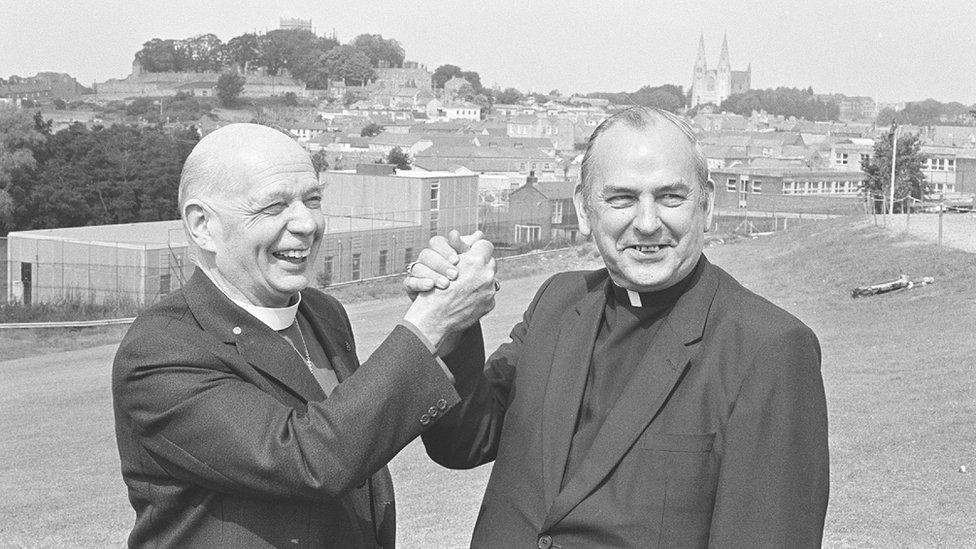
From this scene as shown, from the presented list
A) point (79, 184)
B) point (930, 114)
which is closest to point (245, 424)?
point (79, 184)

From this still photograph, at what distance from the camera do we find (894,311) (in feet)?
55.6

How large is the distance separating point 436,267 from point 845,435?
692 centimetres

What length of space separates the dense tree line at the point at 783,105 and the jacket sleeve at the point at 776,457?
595 ft

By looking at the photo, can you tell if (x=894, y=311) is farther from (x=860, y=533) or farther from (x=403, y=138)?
(x=403, y=138)

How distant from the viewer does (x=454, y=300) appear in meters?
2.23

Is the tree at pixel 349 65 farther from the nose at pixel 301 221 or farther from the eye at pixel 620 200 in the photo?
the eye at pixel 620 200

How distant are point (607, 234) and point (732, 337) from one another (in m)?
0.31

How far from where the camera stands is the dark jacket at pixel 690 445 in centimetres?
203

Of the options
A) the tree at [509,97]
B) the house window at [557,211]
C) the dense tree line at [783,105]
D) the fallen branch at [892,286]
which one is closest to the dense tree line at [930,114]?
the dense tree line at [783,105]

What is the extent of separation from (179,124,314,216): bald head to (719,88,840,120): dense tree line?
18134 cm

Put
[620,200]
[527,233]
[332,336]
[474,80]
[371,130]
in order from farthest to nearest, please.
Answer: [474,80] < [371,130] < [527,233] < [332,336] < [620,200]

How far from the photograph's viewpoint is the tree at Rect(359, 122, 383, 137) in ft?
378

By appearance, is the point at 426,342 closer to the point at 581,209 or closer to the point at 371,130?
the point at 581,209

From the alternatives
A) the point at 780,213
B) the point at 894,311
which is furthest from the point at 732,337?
the point at 780,213
